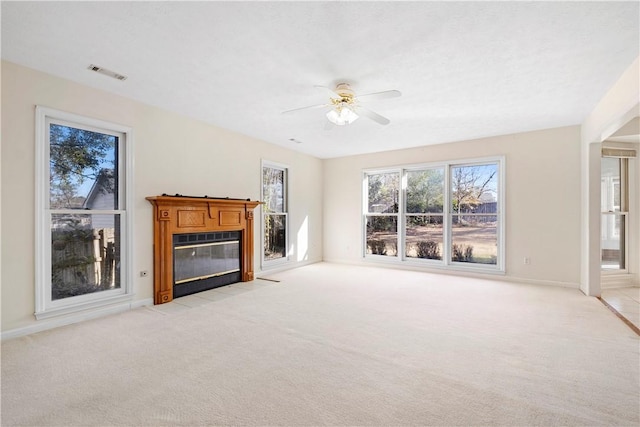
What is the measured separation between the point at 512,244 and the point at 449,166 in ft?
5.94

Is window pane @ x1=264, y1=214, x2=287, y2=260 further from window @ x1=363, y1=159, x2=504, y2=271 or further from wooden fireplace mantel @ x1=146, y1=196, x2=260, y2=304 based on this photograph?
window @ x1=363, y1=159, x2=504, y2=271

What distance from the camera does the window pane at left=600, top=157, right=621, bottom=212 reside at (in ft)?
16.4

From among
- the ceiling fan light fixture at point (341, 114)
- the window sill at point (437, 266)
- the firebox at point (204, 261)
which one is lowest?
the window sill at point (437, 266)

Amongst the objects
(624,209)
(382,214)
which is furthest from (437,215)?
(624,209)

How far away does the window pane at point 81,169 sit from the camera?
3.22 metres

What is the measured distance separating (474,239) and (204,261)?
487 centimetres

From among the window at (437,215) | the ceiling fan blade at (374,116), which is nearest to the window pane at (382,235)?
the window at (437,215)

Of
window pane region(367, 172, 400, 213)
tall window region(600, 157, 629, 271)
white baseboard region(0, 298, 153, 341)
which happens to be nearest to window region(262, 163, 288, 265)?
window pane region(367, 172, 400, 213)

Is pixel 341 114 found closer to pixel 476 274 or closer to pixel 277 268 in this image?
pixel 277 268

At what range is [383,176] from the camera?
691 centimetres

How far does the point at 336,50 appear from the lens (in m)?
2.59

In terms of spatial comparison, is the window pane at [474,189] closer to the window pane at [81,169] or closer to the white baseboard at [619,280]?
the white baseboard at [619,280]

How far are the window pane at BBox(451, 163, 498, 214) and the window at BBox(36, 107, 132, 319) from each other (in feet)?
18.1

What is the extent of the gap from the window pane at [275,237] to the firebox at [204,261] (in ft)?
2.77
